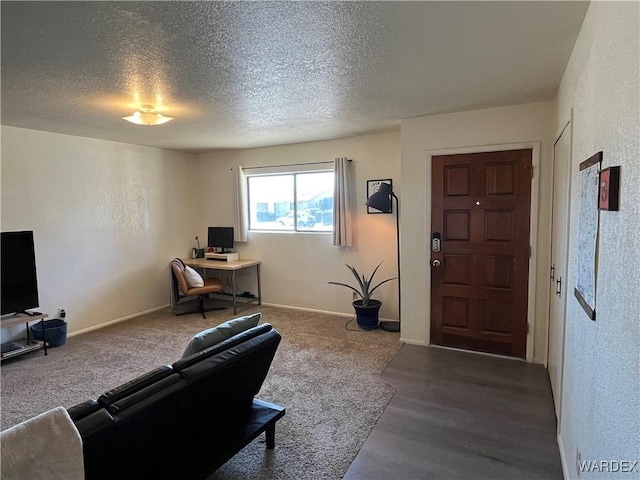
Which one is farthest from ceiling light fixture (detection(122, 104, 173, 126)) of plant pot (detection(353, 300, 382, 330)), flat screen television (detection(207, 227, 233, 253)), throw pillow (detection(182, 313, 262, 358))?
plant pot (detection(353, 300, 382, 330))

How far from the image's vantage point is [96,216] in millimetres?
4852

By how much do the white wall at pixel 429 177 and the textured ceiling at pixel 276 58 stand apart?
173mm

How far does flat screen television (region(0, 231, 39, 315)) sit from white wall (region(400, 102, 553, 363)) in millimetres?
3882

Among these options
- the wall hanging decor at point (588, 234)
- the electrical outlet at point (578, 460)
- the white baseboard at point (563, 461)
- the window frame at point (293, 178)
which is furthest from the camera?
the window frame at point (293, 178)

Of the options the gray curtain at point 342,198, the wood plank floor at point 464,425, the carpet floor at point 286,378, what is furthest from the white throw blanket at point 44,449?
the gray curtain at point 342,198

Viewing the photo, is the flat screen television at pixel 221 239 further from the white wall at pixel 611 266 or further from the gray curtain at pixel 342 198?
the white wall at pixel 611 266

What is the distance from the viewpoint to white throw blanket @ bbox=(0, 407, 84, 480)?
42.6 inches

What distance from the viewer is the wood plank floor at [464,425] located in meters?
2.19

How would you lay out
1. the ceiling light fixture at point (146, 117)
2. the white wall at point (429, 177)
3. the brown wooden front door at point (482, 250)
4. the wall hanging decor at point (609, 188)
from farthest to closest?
1. the brown wooden front door at point (482, 250)
2. the white wall at point (429, 177)
3. the ceiling light fixture at point (146, 117)
4. the wall hanging decor at point (609, 188)

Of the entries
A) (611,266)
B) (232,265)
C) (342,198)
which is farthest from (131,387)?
(232,265)

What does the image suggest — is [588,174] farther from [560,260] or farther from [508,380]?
[508,380]

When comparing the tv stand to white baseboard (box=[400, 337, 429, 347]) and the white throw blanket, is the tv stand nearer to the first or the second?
the white throw blanket

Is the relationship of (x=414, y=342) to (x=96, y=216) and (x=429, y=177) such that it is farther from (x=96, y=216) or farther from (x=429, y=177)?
(x=96, y=216)

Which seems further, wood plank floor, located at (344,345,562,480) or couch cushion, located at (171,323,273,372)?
wood plank floor, located at (344,345,562,480)
